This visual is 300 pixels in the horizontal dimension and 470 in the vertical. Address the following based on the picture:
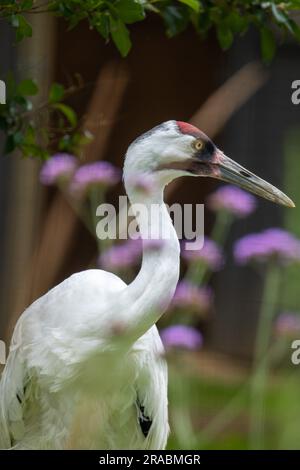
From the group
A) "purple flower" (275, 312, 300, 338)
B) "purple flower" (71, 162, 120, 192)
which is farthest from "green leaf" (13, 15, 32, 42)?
"purple flower" (275, 312, 300, 338)

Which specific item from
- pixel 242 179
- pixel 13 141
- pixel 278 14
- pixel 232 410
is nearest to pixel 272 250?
pixel 242 179

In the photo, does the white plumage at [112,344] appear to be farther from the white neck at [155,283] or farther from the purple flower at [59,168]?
the purple flower at [59,168]

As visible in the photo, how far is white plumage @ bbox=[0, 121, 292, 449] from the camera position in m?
2.46

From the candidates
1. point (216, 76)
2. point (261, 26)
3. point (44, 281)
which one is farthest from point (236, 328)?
point (261, 26)

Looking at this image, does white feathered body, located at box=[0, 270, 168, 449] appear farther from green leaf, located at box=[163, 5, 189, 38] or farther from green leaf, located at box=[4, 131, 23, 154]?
green leaf, located at box=[163, 5, 189, 38]

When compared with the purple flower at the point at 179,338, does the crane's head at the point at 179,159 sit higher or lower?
higher

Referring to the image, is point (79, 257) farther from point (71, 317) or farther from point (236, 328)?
point (71, 317)

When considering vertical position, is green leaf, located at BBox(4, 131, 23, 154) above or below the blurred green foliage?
above

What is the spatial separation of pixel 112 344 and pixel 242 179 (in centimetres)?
49

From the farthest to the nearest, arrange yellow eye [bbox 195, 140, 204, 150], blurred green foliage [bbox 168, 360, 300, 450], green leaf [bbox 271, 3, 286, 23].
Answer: blurred green foliage [bbox 168, 360, 300, 450]
green leaf [bbox 271, 3, 286, 23]
yellow eye [bbox 195, 140, 204, 150]

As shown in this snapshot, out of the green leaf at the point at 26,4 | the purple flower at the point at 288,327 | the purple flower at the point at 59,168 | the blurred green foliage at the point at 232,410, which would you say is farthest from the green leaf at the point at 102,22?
the blurred green foliage at the point at 232,410

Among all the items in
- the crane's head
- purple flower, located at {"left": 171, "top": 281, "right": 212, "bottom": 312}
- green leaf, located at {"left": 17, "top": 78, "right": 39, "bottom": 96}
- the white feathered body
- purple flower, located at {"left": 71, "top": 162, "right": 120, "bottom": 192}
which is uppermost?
green leaf, located at {"left": 17, "top": 78, "right": 39, "bottom": 96}

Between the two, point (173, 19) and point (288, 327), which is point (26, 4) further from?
point (288, 327)

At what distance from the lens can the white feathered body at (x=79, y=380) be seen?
2590 millimetres
